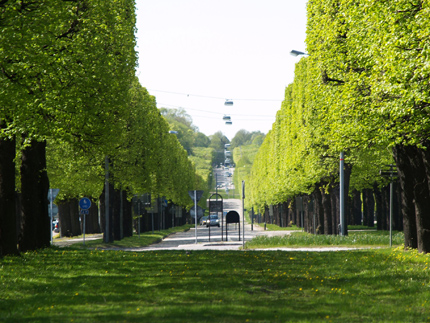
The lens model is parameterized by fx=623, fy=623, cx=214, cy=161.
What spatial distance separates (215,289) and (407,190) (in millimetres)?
10819

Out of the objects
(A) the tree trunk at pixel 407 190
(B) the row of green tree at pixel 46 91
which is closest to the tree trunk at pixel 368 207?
(B) the row of green tree at pixel 46 91

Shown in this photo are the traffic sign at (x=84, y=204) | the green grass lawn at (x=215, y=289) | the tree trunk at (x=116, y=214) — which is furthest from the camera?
the tree trunk at (x=116, y=214)

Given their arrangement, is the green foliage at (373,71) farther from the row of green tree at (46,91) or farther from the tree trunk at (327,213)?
the tree trunk at (327,213)

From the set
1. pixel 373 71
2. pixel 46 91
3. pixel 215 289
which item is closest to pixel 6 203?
pixel 46 91

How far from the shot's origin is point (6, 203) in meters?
18.1

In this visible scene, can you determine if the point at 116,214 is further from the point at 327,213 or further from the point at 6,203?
the point at 6,203

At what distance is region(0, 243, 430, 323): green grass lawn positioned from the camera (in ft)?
31.7

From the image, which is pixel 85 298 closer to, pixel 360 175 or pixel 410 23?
pixel 410 23

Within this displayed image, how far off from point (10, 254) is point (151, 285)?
7.17m

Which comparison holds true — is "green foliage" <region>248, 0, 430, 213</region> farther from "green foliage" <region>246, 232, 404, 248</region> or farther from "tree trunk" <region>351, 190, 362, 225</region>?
"tree trunk" <region>351, 190, 362, 225</region>

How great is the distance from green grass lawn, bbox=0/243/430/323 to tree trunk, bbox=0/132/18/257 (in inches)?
23.1

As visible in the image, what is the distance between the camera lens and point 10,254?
18.2 metres

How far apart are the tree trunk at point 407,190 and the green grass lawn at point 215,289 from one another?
2315mm

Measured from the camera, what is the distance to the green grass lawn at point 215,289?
967cm
